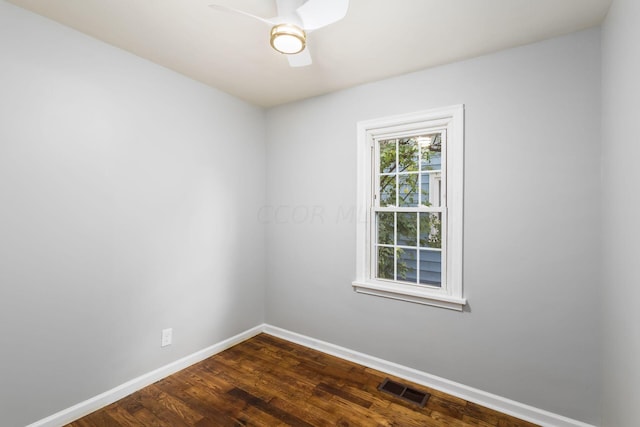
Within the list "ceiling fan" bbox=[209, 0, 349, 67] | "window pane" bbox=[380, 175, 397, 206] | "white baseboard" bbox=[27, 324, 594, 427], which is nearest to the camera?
"ceiling fan" bbox=[209, 0, 349, 67]

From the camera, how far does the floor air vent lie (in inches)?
87.2

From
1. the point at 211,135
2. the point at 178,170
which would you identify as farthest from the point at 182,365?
the point at 211,135

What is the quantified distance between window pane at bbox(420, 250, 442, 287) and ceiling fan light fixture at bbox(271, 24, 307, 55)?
1864mm

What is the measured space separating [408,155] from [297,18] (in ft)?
5.02

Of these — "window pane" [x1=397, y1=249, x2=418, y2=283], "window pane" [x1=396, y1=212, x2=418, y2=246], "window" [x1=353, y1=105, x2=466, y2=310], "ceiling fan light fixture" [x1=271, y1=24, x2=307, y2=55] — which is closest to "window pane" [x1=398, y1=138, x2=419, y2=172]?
"window" [x1=353, y1=105, x2=466, y2=310]

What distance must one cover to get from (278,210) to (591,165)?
2651mm

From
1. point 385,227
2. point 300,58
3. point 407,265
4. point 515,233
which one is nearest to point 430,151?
point 385,227

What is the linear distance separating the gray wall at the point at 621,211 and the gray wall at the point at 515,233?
0.45ft

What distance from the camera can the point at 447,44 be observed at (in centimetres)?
208

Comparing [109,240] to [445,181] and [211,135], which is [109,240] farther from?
[445,181]

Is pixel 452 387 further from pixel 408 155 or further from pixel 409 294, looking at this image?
pixel 408 155

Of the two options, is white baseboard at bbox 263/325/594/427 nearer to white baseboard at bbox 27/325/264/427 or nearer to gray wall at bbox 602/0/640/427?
gray wall at bbox 602/0/640/427

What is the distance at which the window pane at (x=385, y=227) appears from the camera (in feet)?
9.05

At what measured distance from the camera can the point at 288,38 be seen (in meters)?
1.59
